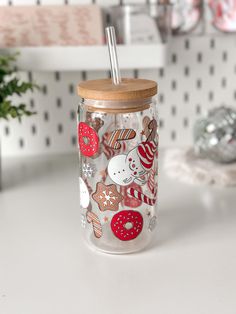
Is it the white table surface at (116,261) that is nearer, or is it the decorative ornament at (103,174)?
the white table surface at (116,261)

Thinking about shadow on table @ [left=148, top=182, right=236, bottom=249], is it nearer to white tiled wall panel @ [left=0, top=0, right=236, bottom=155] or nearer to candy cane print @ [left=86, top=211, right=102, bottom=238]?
candy cane print @ [left=86, top=211, right=102, bottom=238]

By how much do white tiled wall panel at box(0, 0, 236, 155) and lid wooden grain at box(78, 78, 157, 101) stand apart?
0.43 metres

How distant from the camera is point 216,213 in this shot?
0.77 m

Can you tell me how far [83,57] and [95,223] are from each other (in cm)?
37

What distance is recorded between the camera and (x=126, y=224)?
635 mm

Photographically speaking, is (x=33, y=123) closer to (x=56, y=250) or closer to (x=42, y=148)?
(x=42, y=148)

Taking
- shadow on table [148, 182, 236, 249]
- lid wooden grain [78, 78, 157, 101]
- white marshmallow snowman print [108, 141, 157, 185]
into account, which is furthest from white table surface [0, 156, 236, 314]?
lid wooden grain [78, 78, 157, 101]

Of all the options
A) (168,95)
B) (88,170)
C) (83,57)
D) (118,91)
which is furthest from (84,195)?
(168,95)

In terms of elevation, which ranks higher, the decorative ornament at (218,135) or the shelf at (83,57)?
the shelf at (83,57)

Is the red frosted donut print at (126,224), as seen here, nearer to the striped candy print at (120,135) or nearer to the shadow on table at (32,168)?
the striped candy print at (120,135)

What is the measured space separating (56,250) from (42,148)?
448 millimetres

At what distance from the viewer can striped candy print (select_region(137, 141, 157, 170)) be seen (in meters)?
0.61

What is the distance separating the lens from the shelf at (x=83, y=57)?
0.88 metres

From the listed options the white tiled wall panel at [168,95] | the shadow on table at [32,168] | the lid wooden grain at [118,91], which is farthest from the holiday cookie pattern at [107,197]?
the white tiled wall panel at [168,95]
